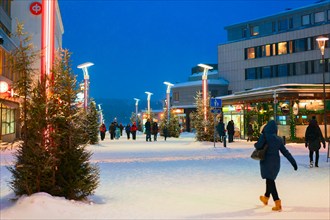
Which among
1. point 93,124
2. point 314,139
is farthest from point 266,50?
point 314,139

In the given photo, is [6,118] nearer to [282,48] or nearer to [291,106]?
[291,106]

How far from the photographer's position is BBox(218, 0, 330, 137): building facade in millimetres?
57800

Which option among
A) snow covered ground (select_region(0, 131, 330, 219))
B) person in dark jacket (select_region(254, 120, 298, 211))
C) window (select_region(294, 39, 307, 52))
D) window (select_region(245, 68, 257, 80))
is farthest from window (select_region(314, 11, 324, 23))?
person in dark jacket (select_region(254, 120, 298, 211))

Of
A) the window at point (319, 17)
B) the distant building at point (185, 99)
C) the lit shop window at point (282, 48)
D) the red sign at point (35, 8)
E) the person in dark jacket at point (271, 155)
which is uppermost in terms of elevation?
the red sign at point (35, 8)

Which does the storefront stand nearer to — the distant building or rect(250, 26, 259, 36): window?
rect(250, 26, 259, 36): window

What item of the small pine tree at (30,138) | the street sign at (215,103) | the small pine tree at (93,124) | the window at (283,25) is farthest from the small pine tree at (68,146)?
the window at (283,25)

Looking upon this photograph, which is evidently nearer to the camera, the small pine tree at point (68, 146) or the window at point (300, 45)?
the small pine tree at point (68, 146)

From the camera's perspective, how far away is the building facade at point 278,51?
57800mm

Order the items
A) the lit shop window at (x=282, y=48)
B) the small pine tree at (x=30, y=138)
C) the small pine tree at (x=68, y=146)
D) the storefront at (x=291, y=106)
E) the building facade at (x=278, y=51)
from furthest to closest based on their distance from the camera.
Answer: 1. the lit shop window at (x=282, y=48)
2. the building facade at (x=278, y=51)
3. the storefront at (x=291, y=106)
4. the small pine tree at (x=68, y=146)
5. the small pine tree at (x=30, y=138)

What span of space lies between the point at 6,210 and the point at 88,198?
175cm

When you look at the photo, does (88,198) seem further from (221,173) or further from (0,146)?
(221,173)

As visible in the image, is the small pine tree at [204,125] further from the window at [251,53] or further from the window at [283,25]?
the window at [283,25]

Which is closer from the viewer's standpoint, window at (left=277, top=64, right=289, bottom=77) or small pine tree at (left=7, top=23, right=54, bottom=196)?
small pine tree at (left=7, top=23, right=54, bottom=196)

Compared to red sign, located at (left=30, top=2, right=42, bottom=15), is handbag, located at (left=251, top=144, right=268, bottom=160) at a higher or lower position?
lower
